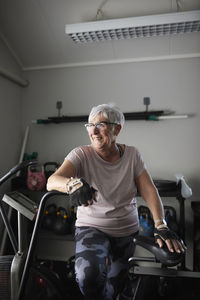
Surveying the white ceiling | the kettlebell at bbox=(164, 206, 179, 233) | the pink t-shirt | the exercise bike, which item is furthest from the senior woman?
the white ceiling

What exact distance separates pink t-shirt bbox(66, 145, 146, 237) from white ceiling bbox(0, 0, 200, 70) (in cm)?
168

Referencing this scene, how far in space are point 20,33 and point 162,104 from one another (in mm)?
1906

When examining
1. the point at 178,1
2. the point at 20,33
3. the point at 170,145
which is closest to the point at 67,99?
the point at 20,33

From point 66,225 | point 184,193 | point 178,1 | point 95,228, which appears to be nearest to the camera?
point 95,228

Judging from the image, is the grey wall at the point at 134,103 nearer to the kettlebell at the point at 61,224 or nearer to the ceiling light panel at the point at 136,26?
the ceiling light panel at the point at 136,26

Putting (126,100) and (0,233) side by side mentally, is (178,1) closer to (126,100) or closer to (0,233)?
(126,100)

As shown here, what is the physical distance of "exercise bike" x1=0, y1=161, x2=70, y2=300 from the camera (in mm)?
1260

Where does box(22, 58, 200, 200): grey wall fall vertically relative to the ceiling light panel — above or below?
below

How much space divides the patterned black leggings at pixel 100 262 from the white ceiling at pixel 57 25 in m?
2.13

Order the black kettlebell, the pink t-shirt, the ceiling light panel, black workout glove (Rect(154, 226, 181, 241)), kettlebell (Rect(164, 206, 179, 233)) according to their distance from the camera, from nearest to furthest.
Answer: black workout glove (Rect(154, 226, 181, 241)) → the pink t-shirt → the ceiling light panel → kettlebell (Rect(164, 206, 179, 233)) → the black kettlebell

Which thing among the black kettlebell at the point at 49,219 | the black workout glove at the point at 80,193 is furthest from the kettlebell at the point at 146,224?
the black workout glove at the point at 80,193

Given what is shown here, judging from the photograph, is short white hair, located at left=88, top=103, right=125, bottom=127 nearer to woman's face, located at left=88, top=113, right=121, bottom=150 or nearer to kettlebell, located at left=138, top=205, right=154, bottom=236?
woman's face, located at left=88, top=113, right=121, bottom=150

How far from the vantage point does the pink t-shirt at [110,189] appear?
134cm

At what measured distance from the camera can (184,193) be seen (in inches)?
99.7
